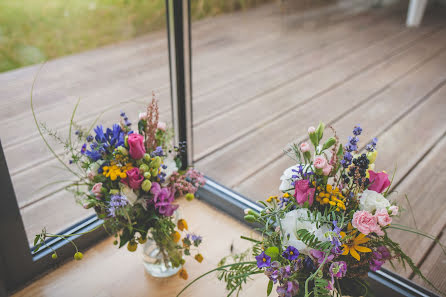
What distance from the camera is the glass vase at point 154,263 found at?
1385mm

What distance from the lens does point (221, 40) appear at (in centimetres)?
215

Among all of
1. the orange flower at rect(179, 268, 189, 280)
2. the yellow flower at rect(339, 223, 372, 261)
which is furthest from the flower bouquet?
the yellow flower at rect(339, 223, 372, 261)

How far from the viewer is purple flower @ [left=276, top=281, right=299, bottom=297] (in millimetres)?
894

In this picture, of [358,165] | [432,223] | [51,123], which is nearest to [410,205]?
[432,223]

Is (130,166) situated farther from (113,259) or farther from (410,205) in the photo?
(410,205)

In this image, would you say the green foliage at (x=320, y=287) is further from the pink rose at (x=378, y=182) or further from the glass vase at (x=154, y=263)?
the glass vase at (x=154, y=263)

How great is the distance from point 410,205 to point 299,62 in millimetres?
837

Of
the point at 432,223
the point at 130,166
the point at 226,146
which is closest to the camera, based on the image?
the point at 130,166

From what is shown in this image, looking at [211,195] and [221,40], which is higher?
[221,40]

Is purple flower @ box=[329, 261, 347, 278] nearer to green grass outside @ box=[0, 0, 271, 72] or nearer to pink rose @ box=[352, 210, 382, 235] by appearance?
pink rose @ box=[352, 210, 382, 235]

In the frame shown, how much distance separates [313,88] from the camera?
1.77 m

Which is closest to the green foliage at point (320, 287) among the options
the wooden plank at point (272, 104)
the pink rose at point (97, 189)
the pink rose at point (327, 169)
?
the pink rose at point (327, 169)

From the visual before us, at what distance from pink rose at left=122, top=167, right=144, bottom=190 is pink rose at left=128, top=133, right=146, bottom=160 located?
0.12ft

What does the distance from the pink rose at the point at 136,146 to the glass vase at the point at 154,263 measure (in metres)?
0.37
